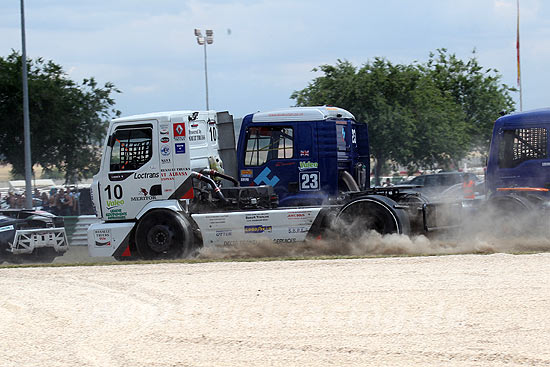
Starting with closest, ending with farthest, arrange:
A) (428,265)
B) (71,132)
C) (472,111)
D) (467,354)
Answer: (467,354) → (428,265) → (71,132) → (472,111)

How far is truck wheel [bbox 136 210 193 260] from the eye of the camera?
1498 cm

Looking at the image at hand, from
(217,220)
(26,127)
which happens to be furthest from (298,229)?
(26,127)

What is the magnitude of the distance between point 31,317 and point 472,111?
38670mm

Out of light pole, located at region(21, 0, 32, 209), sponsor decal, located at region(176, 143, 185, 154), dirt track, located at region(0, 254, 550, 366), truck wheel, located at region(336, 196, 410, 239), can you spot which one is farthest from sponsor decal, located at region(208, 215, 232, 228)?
light pole, located at region(21, 0, 32, 209)

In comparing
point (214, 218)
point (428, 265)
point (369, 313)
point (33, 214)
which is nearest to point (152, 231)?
point (214, 218)

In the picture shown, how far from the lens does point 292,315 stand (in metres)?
9.02

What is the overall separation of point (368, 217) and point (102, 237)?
529 centimetres

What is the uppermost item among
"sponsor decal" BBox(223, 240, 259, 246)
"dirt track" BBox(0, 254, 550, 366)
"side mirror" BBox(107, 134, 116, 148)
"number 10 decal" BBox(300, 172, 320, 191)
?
"side mirror" BBox(107, 134, 116, 148)

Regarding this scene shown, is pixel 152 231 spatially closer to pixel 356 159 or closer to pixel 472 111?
pixel 356 159

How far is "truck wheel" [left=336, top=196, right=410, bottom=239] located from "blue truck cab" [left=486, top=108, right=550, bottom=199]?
2.19m

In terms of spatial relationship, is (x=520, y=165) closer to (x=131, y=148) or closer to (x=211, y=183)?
(x=211, y=183)

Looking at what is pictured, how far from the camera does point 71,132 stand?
35.2m

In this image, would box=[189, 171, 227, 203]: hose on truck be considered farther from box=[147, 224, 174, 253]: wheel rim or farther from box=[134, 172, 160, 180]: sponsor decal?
box=[147, 224, 174, 253]: wheel rim

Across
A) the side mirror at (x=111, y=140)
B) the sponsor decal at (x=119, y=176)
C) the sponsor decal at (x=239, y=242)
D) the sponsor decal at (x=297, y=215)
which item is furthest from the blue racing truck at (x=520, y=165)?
the side mirror at (x=111, y=140)
